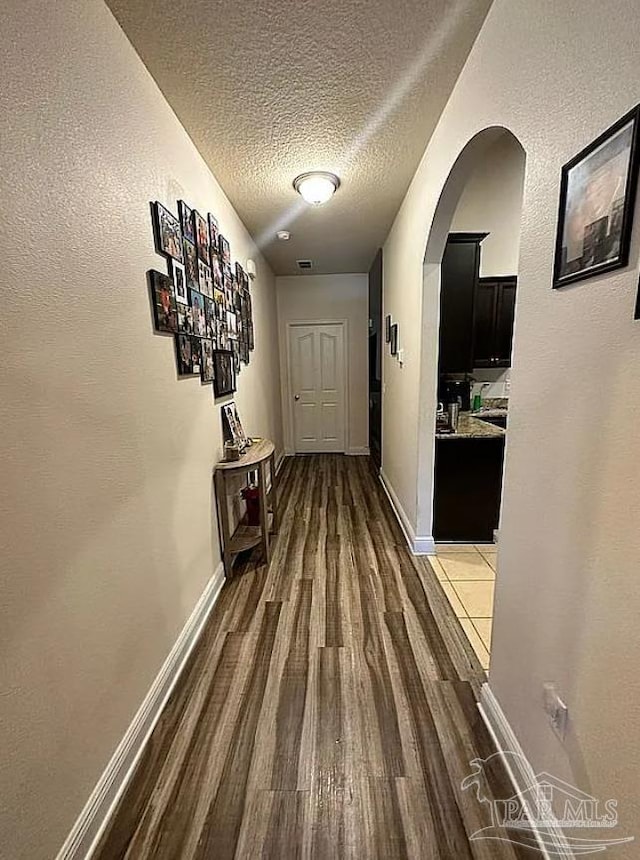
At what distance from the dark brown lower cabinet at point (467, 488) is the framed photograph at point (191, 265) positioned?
1863 mm

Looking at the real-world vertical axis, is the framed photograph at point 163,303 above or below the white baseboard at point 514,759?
above

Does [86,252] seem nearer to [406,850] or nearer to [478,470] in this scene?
[406,850]

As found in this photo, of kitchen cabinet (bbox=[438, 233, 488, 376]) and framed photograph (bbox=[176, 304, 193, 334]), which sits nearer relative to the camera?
framed photograph (bbox=[176, 304, 193, 334])

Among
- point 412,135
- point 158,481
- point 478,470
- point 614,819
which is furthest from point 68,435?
point 478,470

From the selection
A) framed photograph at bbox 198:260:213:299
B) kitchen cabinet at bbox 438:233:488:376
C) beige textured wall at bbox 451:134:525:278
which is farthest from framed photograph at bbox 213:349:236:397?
beige textured wall at bbox 451:134:525:278

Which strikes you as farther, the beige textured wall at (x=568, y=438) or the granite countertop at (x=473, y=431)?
the granite countertop at (x=473, y=431)

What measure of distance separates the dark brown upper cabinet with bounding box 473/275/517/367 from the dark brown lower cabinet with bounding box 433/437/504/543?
124 cm

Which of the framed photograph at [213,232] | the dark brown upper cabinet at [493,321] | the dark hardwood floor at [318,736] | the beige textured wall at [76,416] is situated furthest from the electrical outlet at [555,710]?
the dark brown upper cabinet at [493,321]

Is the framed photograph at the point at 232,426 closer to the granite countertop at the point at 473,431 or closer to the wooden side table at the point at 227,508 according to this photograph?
the wooden side table at the point at 227,508

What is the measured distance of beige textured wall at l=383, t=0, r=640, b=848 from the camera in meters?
0.73

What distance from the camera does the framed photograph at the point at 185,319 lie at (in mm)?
1763

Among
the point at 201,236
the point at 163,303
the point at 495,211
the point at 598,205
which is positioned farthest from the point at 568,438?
the point at 495,211

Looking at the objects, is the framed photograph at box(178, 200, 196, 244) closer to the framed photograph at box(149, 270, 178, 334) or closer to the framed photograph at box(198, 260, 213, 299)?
the framed photograph at box(198, 260, 213, 299)

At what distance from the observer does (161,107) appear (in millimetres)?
1620
